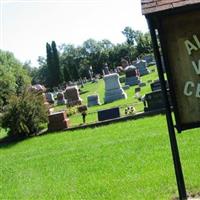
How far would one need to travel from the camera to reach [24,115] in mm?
21203

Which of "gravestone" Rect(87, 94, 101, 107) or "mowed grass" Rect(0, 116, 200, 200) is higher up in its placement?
"gravestone" Rect(87, 94, 101, 107)

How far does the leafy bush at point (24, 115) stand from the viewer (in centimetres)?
2092

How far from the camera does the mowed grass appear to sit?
8.63 m

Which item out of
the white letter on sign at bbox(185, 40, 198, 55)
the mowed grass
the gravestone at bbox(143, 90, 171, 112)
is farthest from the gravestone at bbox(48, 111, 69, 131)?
the white letter on sign at bbox(185, 40, 198, 55)

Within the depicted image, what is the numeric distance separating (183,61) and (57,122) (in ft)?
49.1

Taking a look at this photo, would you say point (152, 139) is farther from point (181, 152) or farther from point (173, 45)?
point (173, 45)

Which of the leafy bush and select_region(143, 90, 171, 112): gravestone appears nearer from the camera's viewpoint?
select_region(143, 90, 171, 112): gravestone

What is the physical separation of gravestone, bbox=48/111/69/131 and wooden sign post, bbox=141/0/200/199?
47.8 feet

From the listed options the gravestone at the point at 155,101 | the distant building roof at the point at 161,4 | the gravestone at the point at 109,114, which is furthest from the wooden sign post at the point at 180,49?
the gravestone at the point at 109,114

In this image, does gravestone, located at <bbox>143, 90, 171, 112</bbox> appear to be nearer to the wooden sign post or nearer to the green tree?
the wooden sign post

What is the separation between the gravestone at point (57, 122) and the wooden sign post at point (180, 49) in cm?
1457

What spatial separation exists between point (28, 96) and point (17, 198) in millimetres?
12189

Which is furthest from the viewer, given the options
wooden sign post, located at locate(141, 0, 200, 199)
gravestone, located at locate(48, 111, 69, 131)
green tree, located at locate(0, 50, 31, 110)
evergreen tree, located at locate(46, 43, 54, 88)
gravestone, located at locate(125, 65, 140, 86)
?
evergreen tree, located at locate(46, 43, 54, 88)

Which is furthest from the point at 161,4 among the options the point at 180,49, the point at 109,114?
the point at 109,114
